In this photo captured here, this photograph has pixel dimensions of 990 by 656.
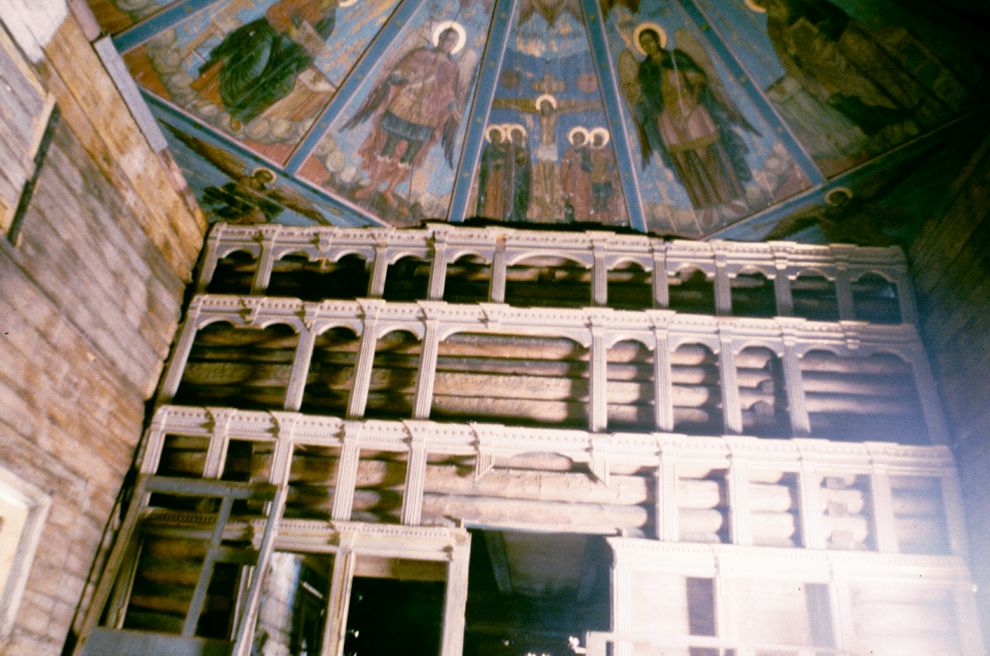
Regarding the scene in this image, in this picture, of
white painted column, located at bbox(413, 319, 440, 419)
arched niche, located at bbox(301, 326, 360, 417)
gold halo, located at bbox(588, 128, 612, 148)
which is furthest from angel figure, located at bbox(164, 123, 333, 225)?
gold halo, located at bbox(588, 128, 612, 148)

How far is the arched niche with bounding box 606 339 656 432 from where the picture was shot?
8.79 metres

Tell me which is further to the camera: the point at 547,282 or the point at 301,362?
the point at 547,282

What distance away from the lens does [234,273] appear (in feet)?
33.6

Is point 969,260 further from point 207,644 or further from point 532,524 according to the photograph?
point 207,644

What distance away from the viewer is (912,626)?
24.6ft

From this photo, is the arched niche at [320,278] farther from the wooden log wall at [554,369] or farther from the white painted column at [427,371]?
the white painted column at [427,371]

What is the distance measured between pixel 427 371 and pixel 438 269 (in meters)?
1.54

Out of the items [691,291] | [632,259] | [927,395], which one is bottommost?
[927,395]

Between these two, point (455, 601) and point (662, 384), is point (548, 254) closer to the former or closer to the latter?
point (662, 384)

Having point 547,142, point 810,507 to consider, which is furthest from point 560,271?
point 810,507

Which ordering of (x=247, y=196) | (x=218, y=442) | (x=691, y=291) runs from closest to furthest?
(x=218, y=442)
(x=691, y=291)
(x=247, y=196)

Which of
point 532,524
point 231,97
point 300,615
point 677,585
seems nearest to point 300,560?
point 300,615

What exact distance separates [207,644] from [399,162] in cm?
653

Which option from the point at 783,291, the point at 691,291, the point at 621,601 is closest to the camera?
the point at 621,601
